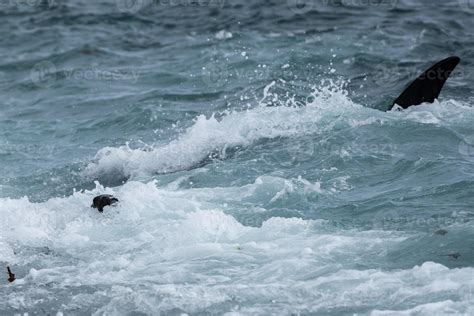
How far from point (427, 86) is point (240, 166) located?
364 cm

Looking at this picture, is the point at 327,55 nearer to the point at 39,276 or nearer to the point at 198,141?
the point at 198,141

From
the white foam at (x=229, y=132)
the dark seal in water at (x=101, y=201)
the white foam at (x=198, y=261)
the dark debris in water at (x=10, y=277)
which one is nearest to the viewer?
the white foam at (x=198, y=261)

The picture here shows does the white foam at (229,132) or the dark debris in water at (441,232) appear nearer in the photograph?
the dark debris in water at (441,232)

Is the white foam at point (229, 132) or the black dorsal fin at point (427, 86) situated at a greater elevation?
the black dorsal fin at point (427, 86)

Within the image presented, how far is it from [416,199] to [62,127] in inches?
310

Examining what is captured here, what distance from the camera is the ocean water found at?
332 inches

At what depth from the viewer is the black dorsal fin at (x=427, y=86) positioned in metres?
14.2

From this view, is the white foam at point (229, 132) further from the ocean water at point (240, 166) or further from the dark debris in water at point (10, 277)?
the dark debris in water at point (10, 277)

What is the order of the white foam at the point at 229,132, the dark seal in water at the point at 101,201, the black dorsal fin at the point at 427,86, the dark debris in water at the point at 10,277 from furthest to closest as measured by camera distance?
1. the black dorsal fin at the point at 427,86
2. the white foam at the point at 229,132
3. the dark seal in water at the point at 101,201
4. the dark debris in water at the point at 10,277

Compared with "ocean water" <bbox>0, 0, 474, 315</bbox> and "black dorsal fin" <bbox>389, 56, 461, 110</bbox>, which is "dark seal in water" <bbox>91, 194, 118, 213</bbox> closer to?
"ocean water" <bbox>0, 0, 474, 315</bbox>

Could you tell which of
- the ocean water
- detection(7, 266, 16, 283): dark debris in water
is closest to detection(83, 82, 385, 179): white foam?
the ocean water

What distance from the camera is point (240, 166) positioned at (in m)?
12.6

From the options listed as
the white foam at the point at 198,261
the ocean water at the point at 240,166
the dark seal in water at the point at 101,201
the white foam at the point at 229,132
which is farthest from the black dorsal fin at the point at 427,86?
the dark seal in water at the point at 101,201

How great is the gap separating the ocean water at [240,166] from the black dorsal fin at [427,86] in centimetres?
25
